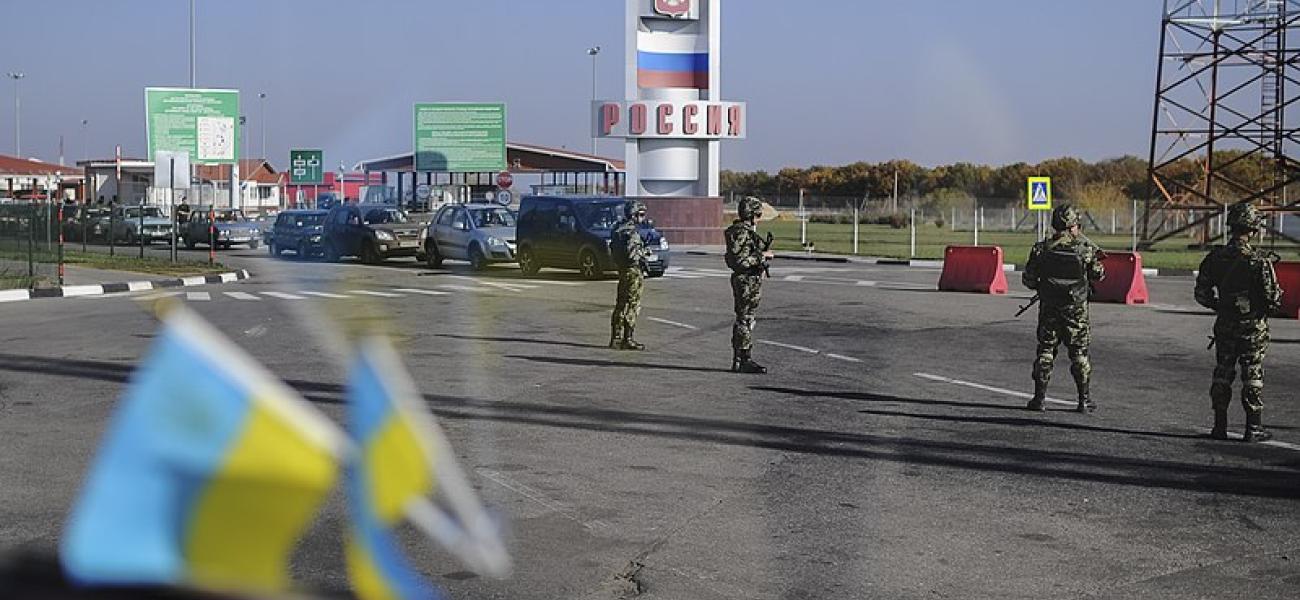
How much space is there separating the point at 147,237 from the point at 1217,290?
44672 mm

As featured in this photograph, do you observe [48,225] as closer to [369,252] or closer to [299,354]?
[369,252]

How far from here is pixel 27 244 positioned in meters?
31.0

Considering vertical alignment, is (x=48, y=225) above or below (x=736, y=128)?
below

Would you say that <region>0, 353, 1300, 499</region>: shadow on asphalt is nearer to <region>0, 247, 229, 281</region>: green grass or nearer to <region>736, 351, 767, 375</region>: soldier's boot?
<region>736, 351, 767, 375</region>: soldier's boot

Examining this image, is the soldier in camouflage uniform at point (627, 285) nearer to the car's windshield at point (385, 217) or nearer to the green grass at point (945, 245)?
the car's windshield at point (385, 217)

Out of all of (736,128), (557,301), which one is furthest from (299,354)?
(736,128)

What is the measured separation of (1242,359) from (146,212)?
1767 inches

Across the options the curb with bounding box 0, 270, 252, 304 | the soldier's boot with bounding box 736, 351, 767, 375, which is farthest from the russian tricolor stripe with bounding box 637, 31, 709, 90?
the soldier's boot with bounding box 736, 351, 767, 375

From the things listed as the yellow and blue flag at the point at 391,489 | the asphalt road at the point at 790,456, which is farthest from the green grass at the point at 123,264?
the yellow and blue flag at the point at 391,489

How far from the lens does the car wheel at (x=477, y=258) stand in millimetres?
33281

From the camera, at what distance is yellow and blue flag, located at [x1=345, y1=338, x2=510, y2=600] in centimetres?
89

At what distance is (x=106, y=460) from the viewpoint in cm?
81

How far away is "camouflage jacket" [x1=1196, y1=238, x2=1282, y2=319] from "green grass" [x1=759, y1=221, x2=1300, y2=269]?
25111 millimetres

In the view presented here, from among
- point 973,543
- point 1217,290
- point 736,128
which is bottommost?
point 973,543
